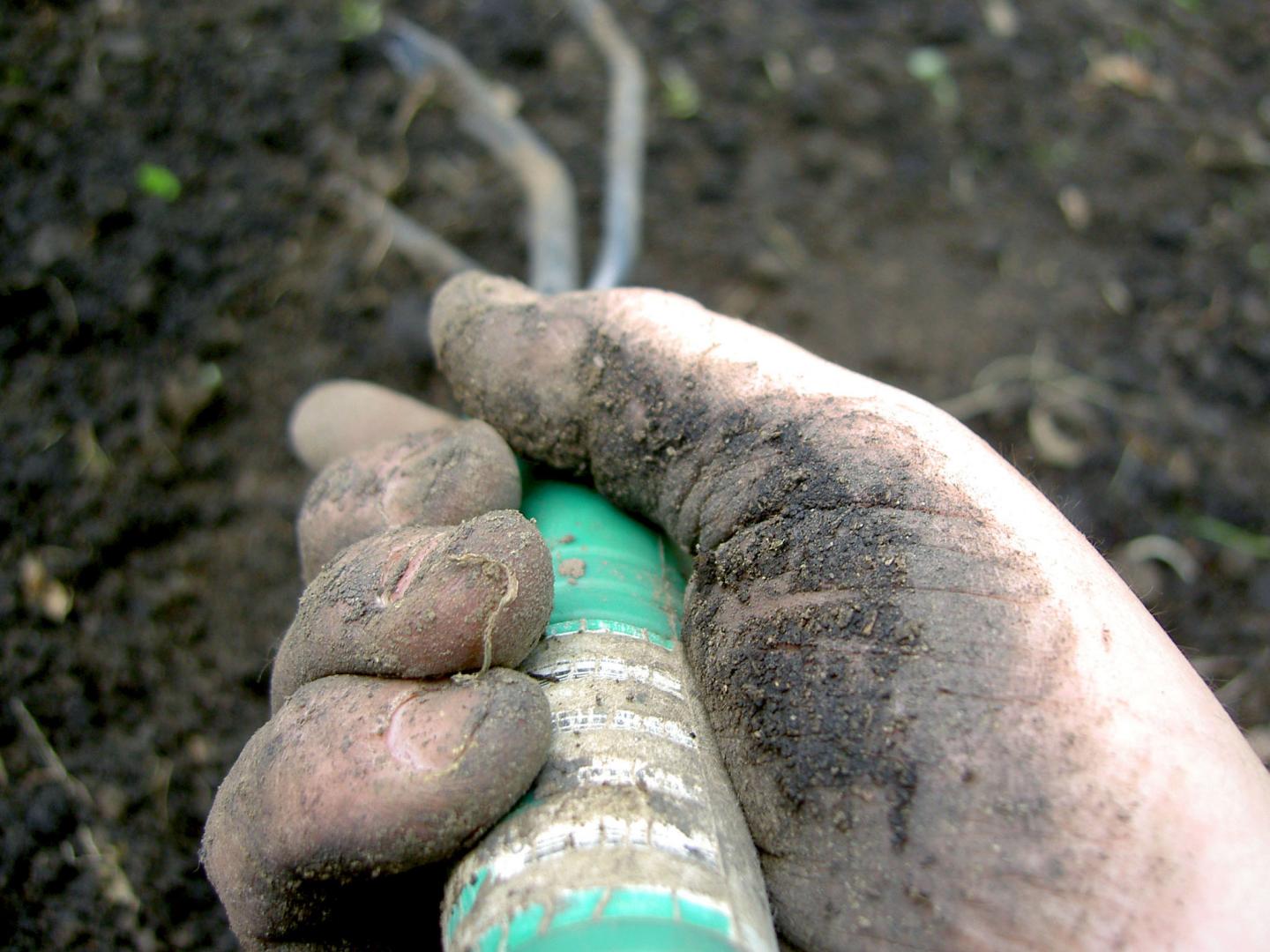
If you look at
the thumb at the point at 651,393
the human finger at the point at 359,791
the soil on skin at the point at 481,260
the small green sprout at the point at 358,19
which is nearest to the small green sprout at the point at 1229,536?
the soil on skin at the point at 481,260

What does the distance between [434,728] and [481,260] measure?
5.37ft

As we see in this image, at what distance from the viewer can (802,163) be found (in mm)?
2516

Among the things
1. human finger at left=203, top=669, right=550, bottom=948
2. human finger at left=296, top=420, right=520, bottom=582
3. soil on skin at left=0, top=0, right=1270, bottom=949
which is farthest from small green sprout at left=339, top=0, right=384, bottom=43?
human finger at left=203, top=669, right=550, bottom=948

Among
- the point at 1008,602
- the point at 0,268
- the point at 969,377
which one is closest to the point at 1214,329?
the point at 969,377

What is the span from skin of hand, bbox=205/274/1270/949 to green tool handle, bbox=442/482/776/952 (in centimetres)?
4

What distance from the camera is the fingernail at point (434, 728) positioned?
2.62 feet

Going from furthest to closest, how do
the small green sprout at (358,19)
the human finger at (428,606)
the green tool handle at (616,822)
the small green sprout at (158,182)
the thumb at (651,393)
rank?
the small green sprout at (358,19)
the small green sprout at (158,182)
the thumb at (651,393)
the human finger at (428,606)
the green tool handle at (616,822)

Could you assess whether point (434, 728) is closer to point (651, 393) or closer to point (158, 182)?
point (651, 393)

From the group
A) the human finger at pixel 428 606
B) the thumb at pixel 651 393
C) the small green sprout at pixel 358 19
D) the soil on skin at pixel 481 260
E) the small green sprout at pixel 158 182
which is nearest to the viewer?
the human finger at pixel 428 606

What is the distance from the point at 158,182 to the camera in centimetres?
206

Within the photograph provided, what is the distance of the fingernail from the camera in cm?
80

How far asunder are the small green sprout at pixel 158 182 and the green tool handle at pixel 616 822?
1.55 meters

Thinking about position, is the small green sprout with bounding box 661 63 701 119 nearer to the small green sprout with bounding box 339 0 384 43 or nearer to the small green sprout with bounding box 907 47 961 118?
the small green sprout with bounding box 907 47 961 118

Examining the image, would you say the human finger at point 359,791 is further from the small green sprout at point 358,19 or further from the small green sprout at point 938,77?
the small green sprout at point 938,77
